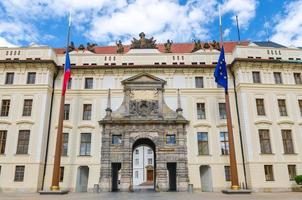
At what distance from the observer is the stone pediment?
28.7 m

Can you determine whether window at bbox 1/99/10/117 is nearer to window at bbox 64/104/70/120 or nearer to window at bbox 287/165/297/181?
window at bbox 64/104/70/120

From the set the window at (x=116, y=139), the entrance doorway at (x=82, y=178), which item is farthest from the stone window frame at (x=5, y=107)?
the window at (x=116, y=139)

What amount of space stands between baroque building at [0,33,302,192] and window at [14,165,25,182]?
0.09m

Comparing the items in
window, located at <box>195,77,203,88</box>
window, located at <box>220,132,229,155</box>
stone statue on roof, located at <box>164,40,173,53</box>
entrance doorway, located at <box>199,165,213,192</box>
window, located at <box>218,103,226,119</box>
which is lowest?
entrance doorway, located at <box>199,165,213,192</box>

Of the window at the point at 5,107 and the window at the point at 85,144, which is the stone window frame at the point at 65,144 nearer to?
the window at the point at 85,144

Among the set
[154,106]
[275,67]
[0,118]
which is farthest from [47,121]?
[275,67]

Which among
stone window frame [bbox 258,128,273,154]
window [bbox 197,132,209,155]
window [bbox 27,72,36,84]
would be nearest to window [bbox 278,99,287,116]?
stone window frame [bbox 258,128,273,154]

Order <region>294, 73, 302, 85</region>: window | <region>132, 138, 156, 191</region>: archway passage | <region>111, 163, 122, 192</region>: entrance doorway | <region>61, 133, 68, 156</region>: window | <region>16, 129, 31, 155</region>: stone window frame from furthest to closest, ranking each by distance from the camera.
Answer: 1. <region>132, 138, 156, 191</region>: archway passage
2. <region>294, 73, 302, 85</region>: window
3. <region>111, 163, 122, 192</region>: entrance doorway
4. <region>61, 133, 68, 156</region>: window
5. <region>16, 129, 31, 155</region>: stone window frame

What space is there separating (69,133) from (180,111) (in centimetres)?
1148

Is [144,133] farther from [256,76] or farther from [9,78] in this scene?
[9,78]

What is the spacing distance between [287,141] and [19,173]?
84.4 feet

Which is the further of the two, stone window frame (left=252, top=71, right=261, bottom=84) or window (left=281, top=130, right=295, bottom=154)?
stone window frame (left=252, top=71, right=261, bottom=84)

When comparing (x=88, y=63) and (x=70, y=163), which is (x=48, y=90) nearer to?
(x=88, y=63)

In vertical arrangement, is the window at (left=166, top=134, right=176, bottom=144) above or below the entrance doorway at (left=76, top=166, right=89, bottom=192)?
above
